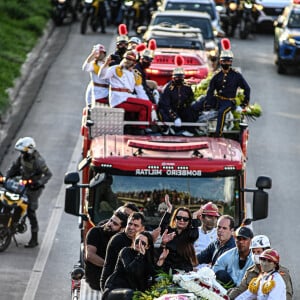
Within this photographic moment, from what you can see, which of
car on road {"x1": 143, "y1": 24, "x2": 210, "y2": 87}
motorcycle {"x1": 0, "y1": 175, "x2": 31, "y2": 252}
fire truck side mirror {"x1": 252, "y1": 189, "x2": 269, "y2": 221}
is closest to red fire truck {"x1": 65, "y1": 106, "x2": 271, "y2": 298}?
fire truck side mirror {"x1": 252, "y1": 189, "x2": 269, "y2": 221}

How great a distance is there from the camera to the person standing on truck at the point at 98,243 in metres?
14.3

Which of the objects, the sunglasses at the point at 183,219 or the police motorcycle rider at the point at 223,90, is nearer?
the sunglasses at the point at 183,219

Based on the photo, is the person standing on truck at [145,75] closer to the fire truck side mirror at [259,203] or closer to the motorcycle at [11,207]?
the motorcycle at [11,207]

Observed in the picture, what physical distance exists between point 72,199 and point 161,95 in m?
3.69

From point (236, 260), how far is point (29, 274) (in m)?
6.01

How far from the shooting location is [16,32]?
37.9m

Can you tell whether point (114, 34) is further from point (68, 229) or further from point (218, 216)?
point (218, 216)

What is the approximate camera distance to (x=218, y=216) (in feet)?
49.3

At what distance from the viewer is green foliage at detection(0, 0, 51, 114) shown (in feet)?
106

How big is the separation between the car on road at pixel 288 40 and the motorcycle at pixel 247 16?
4662 millimetres

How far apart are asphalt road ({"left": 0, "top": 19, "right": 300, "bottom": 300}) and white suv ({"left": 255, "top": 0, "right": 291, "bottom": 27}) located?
59cm

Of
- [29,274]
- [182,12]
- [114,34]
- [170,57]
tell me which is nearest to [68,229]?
[29,274]

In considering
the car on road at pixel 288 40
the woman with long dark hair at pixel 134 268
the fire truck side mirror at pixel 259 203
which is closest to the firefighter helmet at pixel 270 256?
the woman with long dark hair at pixel 134 268

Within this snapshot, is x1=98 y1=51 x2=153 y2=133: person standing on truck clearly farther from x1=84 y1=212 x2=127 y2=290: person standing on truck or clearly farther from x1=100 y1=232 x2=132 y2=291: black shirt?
x1=100 y1=232 x2=132 y2=291: black shirt
